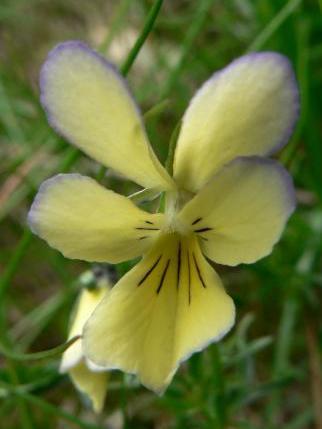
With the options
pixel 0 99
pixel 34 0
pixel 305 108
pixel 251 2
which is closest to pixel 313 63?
pixel 251 2

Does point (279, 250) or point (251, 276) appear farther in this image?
point (251, 276)

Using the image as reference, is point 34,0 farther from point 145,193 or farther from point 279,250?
point 145,193

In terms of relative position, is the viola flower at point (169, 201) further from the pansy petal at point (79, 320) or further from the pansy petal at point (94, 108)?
the pansy petal at point (79, 320)

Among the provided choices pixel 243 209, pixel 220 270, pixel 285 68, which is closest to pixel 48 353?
pixel 243 209

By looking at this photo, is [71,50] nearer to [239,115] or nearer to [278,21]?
[239,115]

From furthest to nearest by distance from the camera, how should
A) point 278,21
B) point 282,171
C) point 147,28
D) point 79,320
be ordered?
point 278,21
point 79,320
point 147,28
point 282,171
